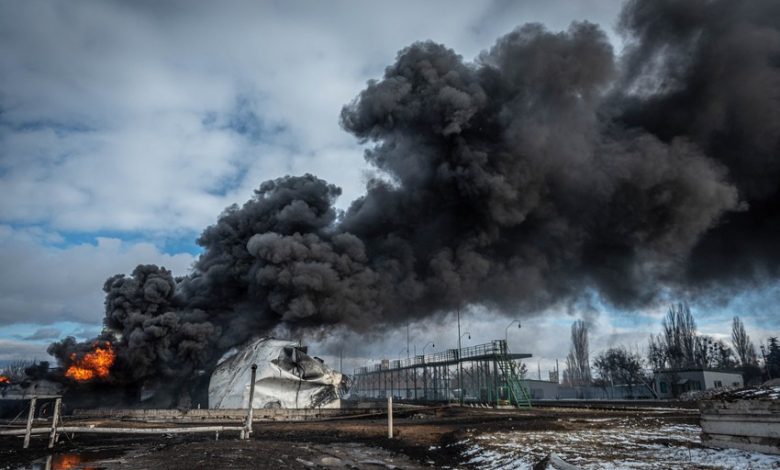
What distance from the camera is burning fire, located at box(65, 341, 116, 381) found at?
41094 mm

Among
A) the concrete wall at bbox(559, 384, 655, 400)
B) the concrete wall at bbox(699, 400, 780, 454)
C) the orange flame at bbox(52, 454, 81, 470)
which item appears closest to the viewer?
the concrete wall at bbox(699, 400, 780, 454)

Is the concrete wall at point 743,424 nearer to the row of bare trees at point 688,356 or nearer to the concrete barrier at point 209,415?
the concrete barrier at point 209,415

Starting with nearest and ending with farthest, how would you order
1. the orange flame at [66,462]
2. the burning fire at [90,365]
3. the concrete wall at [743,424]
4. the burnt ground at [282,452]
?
the concrete wall at [743,424] → the burnt ground at [282,452] → the orange flame at [66,462] → the burning fire at [90,365]

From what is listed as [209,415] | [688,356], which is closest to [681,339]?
[688,356]

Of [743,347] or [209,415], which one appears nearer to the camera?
[209,415]

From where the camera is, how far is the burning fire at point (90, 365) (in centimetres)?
4109

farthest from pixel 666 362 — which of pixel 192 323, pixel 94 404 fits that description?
pixel 94 404

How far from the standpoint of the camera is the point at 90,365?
135 ft

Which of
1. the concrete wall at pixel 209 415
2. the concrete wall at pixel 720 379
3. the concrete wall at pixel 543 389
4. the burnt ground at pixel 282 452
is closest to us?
the burnt ground at pixel 282 452

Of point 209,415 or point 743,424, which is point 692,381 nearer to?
point 209,415

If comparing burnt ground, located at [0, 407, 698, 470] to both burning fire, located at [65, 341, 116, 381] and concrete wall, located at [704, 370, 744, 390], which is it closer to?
burning fire, located at [65, 341, 116, 381]

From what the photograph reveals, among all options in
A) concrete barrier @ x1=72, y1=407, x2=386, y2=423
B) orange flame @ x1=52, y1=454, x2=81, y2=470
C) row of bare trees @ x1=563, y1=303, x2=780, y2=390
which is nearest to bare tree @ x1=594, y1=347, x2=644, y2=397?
row of bare trees @ x1=563, y1=303, x2=780, y2=390

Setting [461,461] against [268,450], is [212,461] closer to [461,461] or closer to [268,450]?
[268,450]

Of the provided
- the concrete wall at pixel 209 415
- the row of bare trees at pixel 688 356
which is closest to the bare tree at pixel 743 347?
the row of bare trees at pixel 688 356
